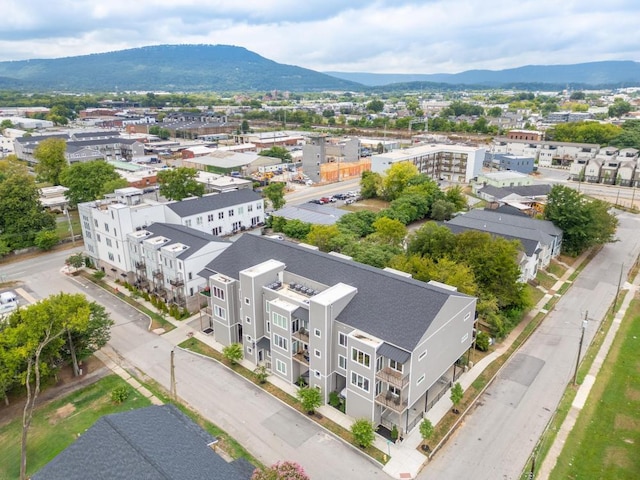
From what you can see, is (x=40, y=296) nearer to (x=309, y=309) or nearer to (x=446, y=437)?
(x=309, y=309)

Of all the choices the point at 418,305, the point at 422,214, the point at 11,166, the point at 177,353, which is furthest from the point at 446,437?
the point at 11,166

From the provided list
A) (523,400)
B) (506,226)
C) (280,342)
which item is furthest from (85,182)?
(523,400)

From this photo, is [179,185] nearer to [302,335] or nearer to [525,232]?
[302,335]

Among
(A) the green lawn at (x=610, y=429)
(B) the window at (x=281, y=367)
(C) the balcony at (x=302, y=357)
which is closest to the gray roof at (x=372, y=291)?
(C) the balcony at (x=302, y=357)

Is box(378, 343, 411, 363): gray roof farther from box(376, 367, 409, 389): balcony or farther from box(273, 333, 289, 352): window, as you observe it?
box(273, 333, 289, 352): window

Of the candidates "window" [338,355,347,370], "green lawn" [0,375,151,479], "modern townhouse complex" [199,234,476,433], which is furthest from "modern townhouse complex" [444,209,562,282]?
"green lawn" [0,375,151,479]
